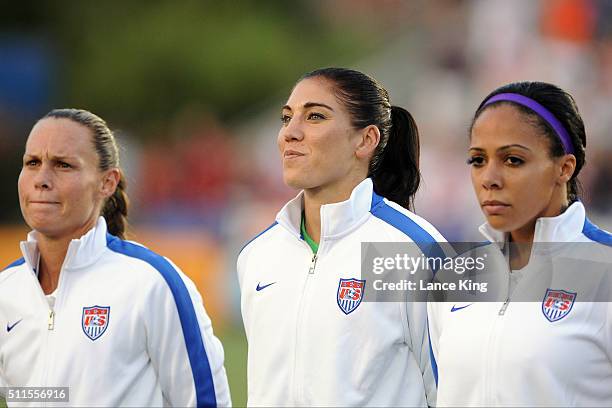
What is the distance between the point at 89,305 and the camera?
453cm

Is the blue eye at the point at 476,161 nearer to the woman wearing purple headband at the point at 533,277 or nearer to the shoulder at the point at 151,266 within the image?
the woman wearing purple headband at the point at 533,277

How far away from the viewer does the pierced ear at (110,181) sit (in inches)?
190

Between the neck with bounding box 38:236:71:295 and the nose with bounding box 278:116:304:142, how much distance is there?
996mm

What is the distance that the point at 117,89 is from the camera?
1074 inches

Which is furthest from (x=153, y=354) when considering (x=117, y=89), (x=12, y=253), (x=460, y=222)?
(x=117, y=89)

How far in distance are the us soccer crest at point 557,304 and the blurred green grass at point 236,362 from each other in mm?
4591

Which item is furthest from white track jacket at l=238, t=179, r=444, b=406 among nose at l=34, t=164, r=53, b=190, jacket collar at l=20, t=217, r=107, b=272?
nose at l=34, t=164, r=53, b=190

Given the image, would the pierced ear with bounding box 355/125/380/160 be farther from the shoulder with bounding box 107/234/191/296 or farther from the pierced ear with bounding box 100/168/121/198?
the pierced ear with bounding box 100/168/121/198

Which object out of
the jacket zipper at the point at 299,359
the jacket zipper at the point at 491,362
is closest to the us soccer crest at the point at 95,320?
the jacket zipper at the point at 299,359

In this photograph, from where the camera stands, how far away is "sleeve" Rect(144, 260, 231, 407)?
448 centimetres

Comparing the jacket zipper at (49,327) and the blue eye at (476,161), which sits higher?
the blue eye at (476,161)

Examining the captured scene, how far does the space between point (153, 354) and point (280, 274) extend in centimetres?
57

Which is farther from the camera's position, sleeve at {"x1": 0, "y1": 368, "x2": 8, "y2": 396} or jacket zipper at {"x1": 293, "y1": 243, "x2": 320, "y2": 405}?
sleeve at {"x1": 0, "y1": 368, "x2": 8, "y2": 396}

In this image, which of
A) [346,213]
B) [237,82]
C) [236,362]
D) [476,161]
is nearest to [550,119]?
[476,161]
